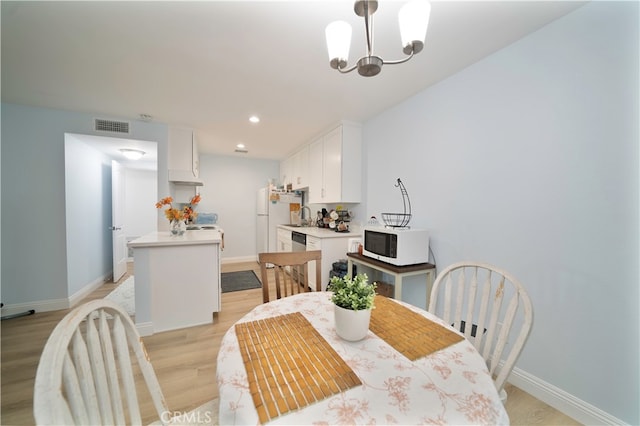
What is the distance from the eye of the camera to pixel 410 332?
99cm

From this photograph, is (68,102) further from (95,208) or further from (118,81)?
(95,208)

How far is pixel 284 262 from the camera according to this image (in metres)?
1.59

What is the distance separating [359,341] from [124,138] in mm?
3712

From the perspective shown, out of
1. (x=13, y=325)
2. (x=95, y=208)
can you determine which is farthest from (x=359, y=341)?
(x=95, y=208)

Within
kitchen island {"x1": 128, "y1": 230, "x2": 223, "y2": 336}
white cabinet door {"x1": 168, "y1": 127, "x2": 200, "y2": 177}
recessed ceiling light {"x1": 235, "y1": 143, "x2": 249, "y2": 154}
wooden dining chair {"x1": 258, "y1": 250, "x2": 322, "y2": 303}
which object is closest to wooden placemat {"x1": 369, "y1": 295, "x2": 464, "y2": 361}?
wooden dining chair {"x1": 258, "y1": 250, "x2": 322, "y2": 303}

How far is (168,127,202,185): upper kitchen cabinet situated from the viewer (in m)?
3.28

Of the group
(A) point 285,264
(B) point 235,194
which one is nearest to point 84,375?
(A) point 285,264

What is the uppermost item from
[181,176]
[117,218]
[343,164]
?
[343,164]

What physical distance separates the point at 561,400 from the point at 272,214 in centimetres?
424

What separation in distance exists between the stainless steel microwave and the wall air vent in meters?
3.35

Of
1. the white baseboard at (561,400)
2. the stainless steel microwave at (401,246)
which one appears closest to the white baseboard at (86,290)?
the stainless steel microwave at (401,246)

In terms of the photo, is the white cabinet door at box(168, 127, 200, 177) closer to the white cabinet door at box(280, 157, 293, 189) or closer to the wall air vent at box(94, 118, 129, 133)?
the wall air vent at box(94, 118, 129, 133)

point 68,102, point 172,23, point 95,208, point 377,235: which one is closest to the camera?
point 172,23

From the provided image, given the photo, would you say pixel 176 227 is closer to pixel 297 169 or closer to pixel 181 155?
pixel 181 155
